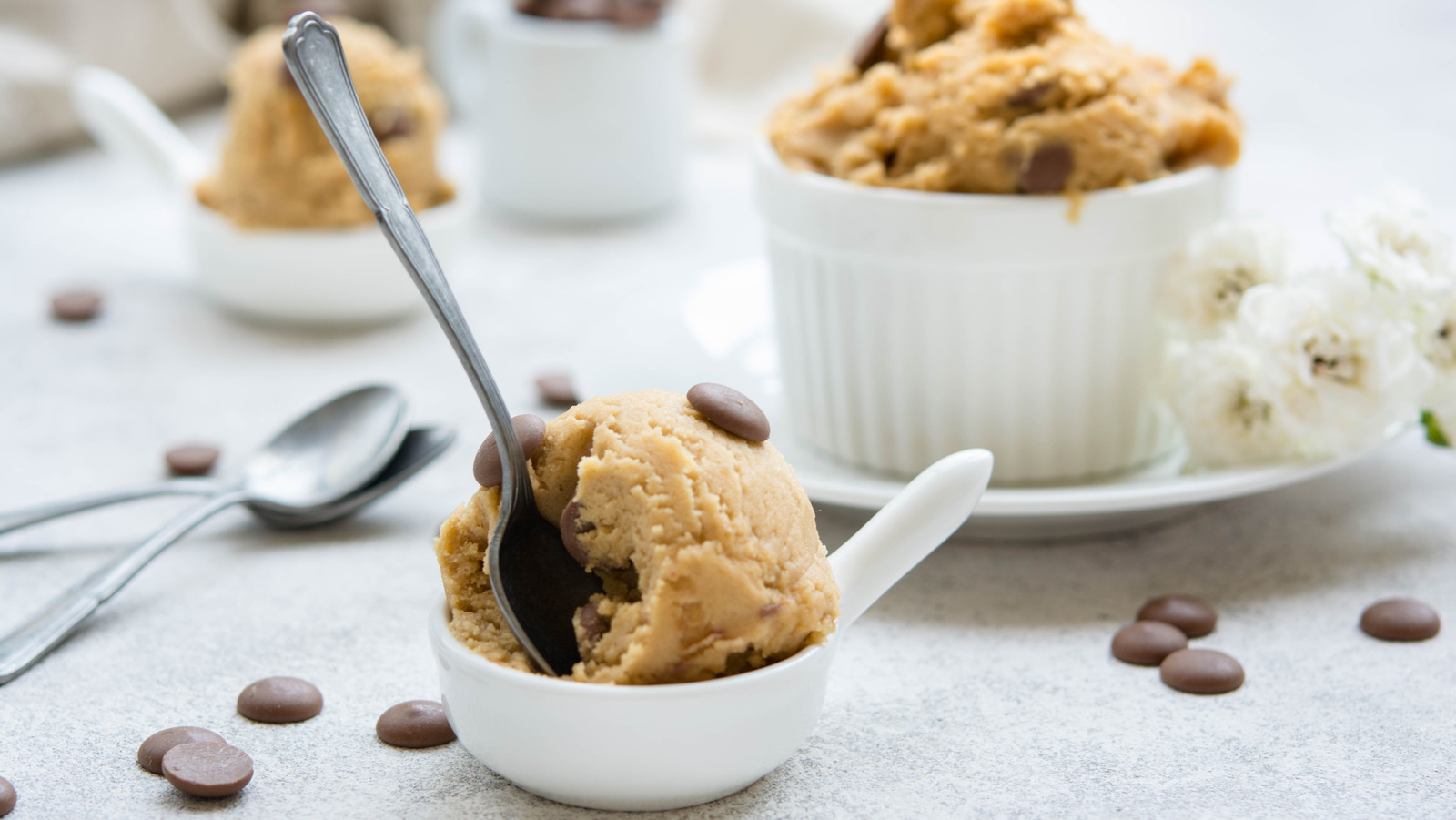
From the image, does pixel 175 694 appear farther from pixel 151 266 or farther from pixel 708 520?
pixel 151 266

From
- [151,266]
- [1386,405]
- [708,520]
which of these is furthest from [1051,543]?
[151,266]

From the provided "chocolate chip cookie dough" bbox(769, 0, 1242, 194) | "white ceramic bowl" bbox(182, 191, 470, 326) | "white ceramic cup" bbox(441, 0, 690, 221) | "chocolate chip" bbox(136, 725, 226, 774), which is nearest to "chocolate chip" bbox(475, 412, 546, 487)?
"chocolate chip" bbox(136, 725, 226, 774)

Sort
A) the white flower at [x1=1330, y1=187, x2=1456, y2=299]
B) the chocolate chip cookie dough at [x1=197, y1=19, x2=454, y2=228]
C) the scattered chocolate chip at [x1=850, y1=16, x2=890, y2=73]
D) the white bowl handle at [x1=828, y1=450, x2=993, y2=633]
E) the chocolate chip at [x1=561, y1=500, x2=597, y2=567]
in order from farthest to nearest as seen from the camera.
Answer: the chocolate chip cookie dough at [x1=197, y1=19, x2=454, y2=228] → the scattered chocolate chip at [x1=850, y1=16, x2=890, y2=73] → the white flower at [x1=1330, y1=187, x2=1456, y2=299] → the white bowl handle at [x1=828, y1=450, x2=993, y2=633] → the chocolate chip at [x1=561, y1=500, x2=597, y2=567]

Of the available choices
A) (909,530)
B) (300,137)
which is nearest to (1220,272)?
(909,530)

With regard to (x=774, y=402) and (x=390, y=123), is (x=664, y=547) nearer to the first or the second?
(x=774, y=402)

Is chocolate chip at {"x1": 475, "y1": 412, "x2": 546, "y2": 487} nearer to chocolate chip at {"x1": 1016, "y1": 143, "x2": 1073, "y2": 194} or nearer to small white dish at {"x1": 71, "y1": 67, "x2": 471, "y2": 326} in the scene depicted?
chocolate chip at {"x1": 1016, "y1": 143, "x2": 1073, "y2": 194}

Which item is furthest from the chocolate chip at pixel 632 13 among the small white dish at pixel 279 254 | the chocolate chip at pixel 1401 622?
the chocolate chip at pixel 1401 622
